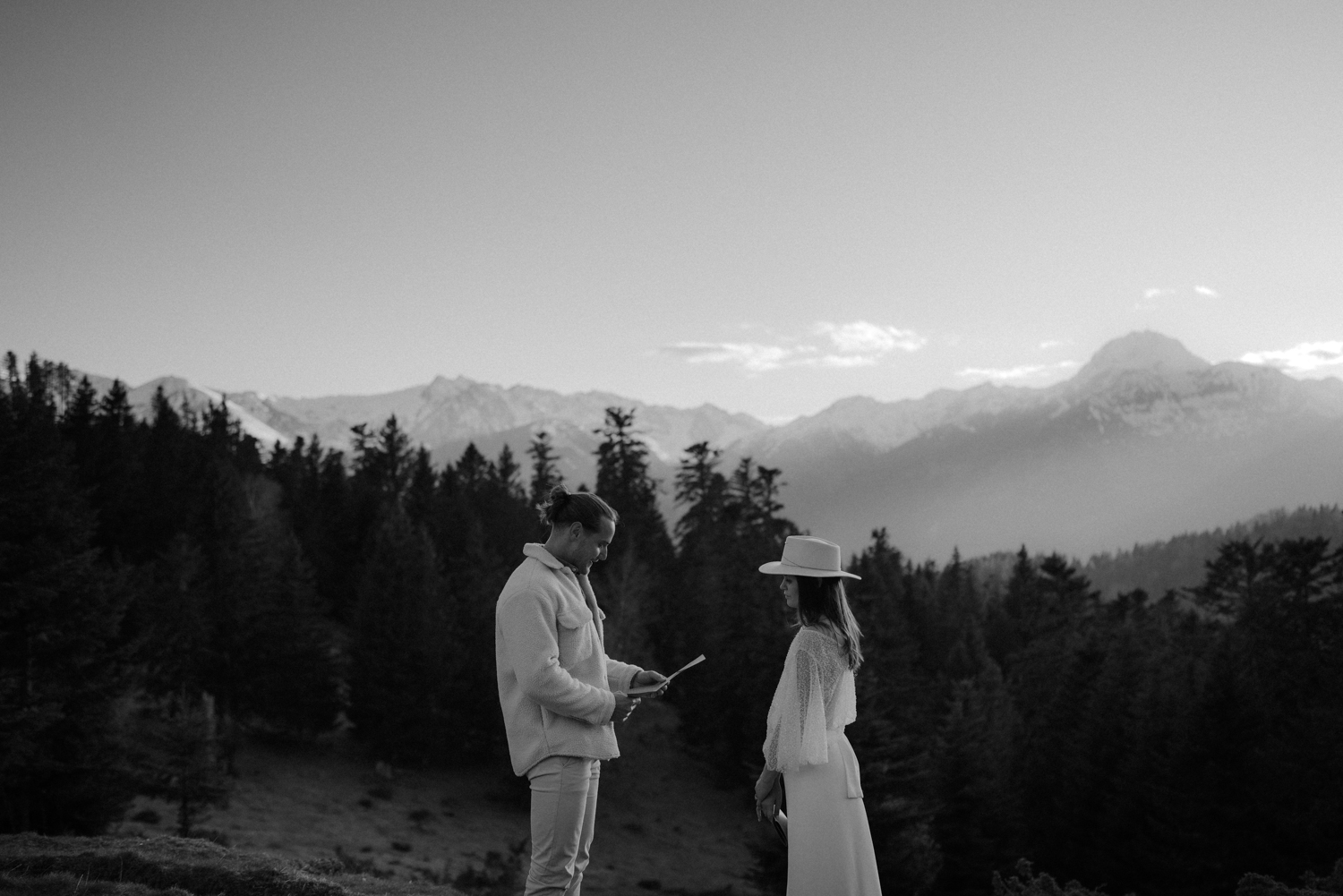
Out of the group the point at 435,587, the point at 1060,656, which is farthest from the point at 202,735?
the point at 1060,656

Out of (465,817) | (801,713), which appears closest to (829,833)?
(801,713)

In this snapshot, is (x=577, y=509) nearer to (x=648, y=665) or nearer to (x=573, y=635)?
(x=573, y=635)

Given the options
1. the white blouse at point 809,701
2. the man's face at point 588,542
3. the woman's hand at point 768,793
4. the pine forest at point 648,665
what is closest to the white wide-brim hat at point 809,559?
the white blouse at point 809,701

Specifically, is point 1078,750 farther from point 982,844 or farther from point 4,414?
point 4,414

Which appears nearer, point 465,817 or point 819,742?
point 819,742

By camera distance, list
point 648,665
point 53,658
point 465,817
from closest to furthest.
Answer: point 53,658, point 465,817, point 648,665

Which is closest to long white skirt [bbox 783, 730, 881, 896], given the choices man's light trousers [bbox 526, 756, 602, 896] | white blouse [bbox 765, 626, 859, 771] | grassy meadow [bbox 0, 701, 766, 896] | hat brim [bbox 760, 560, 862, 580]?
white blouse [bbox 765, 626, 859, 771]

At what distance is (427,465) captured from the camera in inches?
3002

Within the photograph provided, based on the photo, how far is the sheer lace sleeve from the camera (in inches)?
230

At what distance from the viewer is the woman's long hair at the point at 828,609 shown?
6.00 m

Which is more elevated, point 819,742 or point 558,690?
point 558,690

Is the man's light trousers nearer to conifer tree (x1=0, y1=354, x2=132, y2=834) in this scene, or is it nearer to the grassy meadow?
conifer tree (x1=0, y1=354, x2=132, y2=834)

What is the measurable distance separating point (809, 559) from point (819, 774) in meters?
1.41

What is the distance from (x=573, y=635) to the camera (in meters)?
5.79
